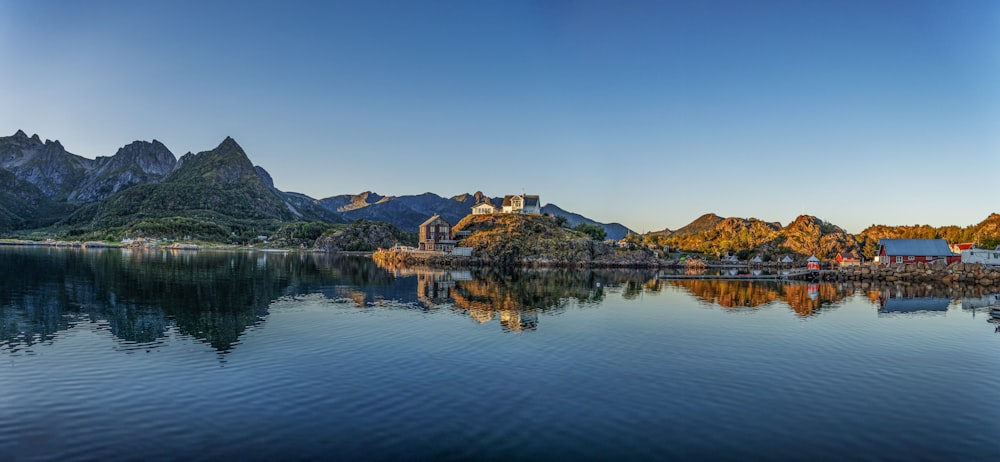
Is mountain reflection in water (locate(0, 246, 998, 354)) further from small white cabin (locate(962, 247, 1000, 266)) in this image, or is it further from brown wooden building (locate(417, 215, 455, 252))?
brown wooden building (locate(417, 215, 455, 252))

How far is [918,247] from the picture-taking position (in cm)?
13775

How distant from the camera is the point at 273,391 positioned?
25625mm

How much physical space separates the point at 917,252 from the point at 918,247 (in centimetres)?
175

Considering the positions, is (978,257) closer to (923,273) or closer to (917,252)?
(917,252)

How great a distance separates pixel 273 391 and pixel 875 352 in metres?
42.2

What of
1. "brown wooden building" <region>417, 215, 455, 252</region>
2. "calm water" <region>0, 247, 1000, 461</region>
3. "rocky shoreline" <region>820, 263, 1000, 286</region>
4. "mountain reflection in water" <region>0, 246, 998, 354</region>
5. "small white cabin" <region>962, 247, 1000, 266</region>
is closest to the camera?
"calm water" <region>0, 247, 1000, 461</region>

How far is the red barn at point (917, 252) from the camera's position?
5320 inches

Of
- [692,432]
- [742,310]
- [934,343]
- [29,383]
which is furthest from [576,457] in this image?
[742,310]

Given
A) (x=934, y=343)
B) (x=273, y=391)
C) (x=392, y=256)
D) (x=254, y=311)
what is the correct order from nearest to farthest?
(x=273, y=391), (x=934, y=343), (x=254, y=311), (x=392, y=256)

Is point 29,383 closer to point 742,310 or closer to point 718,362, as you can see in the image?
point 718,362

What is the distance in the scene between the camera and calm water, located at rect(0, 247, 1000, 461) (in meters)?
19.8

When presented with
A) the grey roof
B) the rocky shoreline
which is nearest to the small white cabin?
the grey roof

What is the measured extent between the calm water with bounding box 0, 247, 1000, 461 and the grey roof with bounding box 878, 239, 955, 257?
9697 centimetres

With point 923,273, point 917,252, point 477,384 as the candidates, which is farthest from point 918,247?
point 477,384
